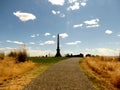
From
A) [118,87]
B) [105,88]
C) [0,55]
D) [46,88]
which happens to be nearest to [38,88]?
[46,88]

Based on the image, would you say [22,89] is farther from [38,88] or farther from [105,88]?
[105,88]

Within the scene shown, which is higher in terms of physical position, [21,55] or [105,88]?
[21,55]

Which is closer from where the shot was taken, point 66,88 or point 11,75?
point 66,88

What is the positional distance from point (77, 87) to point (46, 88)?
1554 mm

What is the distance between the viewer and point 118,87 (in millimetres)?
12312

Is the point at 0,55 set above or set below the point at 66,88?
above

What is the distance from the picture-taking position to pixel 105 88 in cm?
1173

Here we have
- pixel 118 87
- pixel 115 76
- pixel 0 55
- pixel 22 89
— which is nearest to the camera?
pixel 22 89

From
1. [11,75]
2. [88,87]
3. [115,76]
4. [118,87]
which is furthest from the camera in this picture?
[11,75]

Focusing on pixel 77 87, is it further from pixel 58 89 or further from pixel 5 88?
pixel 5 88

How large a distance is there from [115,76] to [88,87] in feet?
9.39

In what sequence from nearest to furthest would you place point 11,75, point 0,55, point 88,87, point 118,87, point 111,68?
point 88,87
point 118,87
point 11,75
point 111,68
point 0,55

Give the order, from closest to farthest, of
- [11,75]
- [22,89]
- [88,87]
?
[22,89] < [88,87] < [11,75]

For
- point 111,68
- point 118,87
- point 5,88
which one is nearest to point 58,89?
point 5,88
